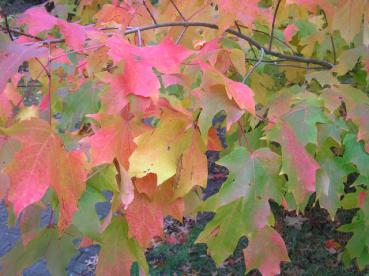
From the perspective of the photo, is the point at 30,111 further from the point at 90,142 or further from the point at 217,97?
the point at 217,97

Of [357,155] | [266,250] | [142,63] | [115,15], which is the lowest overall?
[266,250]

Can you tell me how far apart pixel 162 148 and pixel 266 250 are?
0.53 meters

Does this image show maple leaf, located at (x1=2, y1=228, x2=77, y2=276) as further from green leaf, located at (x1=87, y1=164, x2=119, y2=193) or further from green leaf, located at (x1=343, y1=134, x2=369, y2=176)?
green leaf, located at (x1=343, y1=134, x2=369, y2=176)

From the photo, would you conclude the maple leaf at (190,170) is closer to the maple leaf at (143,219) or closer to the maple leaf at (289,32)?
the maple leaf at (143,219)

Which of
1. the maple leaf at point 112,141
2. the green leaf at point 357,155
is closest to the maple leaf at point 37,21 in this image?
the maple leaf at point 112,141

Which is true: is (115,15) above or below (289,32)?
above

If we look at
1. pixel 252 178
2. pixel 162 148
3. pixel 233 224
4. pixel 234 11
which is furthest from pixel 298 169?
pixel 234 11

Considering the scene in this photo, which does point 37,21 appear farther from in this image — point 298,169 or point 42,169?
point 298,169

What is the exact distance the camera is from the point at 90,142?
1118 mm

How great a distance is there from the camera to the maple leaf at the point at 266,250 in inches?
57.6

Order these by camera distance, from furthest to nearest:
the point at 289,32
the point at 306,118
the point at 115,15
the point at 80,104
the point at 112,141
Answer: the point at 289,32
the point at 115,15
the point at 80,104
the point at 306,118
the point at 112,141

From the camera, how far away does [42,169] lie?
1.02m

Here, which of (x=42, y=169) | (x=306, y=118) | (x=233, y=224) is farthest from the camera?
(x=306, y=118)

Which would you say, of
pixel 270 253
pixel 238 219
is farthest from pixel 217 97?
pixel 270 253
